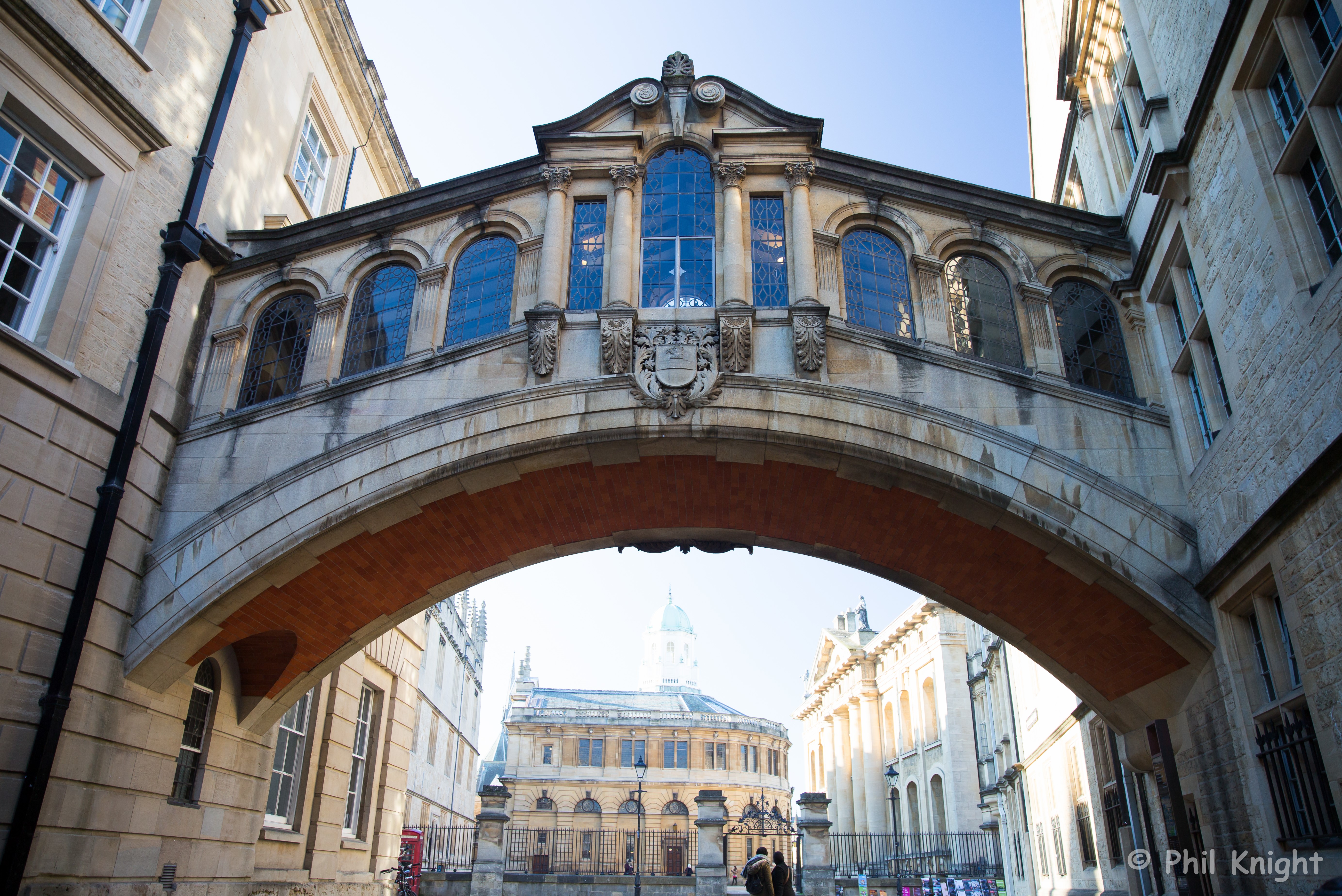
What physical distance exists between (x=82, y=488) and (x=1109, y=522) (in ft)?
38.1

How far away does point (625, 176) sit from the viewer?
13289mm

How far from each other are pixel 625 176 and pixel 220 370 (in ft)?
20.7

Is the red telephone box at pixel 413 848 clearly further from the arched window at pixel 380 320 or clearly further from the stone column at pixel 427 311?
the stone column at pixel 427 311

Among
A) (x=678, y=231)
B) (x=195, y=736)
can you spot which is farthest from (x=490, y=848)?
(x=678, y=231)

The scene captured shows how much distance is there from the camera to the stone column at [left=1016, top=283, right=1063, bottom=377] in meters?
11.8

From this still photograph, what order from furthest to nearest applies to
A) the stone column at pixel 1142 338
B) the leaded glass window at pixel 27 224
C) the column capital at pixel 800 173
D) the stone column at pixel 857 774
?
the stone column at pixel 857 774, the column capital at pixel 800 173, the stone column at pixel 1142 338, the leaded glass window at pixel 27 224

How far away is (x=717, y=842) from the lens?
22.8 meters

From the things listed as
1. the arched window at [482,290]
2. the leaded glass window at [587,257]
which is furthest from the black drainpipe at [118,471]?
the leaded glass window at [587,257]

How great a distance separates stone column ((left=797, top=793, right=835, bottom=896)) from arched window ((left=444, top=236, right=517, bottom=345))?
15667mm

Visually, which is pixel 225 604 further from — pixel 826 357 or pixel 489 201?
pixel 826 357

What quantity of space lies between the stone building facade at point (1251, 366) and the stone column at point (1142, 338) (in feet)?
0.11

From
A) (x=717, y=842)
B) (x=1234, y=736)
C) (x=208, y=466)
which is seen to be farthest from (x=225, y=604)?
(x=717, y=842)

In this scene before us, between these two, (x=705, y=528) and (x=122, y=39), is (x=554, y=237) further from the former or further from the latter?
(x=122, y=39)

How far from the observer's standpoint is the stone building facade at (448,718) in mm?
28375
